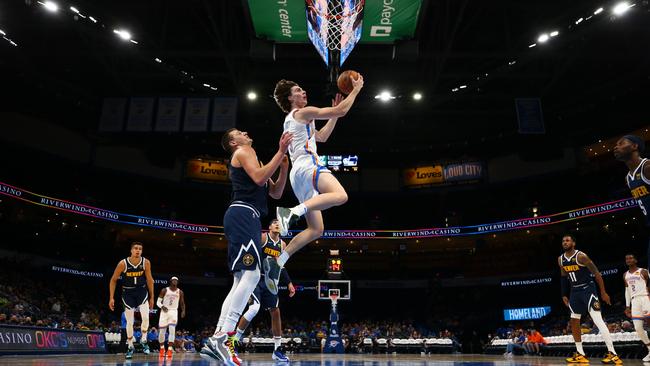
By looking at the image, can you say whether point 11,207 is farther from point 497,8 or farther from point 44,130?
point 497,8

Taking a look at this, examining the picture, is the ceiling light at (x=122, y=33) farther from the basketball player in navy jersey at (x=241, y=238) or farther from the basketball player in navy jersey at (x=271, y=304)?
the basketball player in navy jersey at (x=241, y=238)

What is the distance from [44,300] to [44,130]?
9.97 meters

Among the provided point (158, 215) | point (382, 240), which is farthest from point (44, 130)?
point (382, 240)

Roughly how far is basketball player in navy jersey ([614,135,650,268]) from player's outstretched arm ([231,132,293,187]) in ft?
13.9

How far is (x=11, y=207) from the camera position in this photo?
1113 inches

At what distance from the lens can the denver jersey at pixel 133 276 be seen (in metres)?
10.2

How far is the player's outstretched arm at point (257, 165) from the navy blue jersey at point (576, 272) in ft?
23.4

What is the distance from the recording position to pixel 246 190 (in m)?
5.25

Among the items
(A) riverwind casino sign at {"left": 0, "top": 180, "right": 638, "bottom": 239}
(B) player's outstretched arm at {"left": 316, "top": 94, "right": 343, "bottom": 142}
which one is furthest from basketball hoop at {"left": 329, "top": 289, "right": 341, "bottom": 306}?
(B) player's outstretched arm at {"left": 316, "top": 94, "right": 343, "bottom": 142}

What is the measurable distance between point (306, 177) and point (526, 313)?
94.9 ft

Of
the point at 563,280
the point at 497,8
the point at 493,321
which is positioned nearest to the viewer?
the point at 563,280

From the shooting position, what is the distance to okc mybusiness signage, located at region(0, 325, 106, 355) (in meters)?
9.52

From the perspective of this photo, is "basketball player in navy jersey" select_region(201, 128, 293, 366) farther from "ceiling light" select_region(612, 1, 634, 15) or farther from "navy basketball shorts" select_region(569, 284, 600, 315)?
"ceiling light" select_region(612, 1, 634, 15)

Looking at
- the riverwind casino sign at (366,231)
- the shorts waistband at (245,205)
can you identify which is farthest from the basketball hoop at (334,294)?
the shorts waistband at (245,205)
